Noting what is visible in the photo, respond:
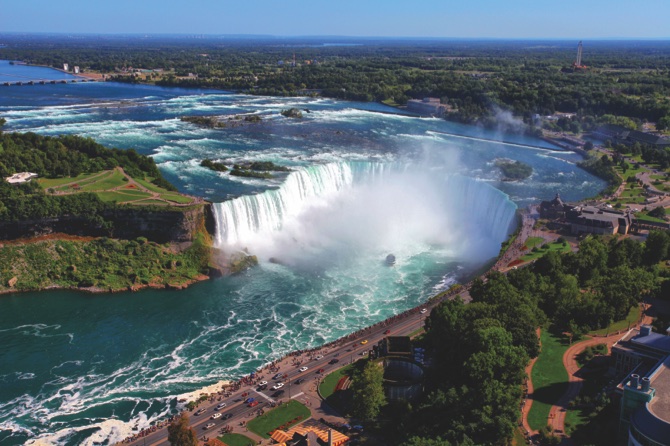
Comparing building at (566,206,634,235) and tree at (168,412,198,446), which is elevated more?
building at (566,206,634,235)

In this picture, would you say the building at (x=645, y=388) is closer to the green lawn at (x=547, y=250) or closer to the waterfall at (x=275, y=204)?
the green lawn at (x=547, y=250)

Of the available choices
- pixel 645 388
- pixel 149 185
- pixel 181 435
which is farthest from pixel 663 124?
pixel 181 435

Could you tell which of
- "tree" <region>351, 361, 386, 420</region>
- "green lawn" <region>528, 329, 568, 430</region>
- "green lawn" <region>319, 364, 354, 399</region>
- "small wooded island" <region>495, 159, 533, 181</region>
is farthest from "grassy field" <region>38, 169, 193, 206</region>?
"small wooded island" <region>495, 159, 533, 181</region>

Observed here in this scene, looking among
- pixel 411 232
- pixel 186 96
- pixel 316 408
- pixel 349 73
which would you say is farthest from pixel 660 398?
pixel 349 73

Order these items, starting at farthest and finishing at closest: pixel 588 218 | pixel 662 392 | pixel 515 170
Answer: pixel 515 170 → pixel 588 218 → pixel 662 392

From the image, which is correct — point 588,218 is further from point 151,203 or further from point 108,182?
point 108,182

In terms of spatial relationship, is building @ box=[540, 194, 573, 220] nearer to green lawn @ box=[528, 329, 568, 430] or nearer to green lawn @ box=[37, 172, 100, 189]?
green lawn @ box=[528, 329, 568, 430]
